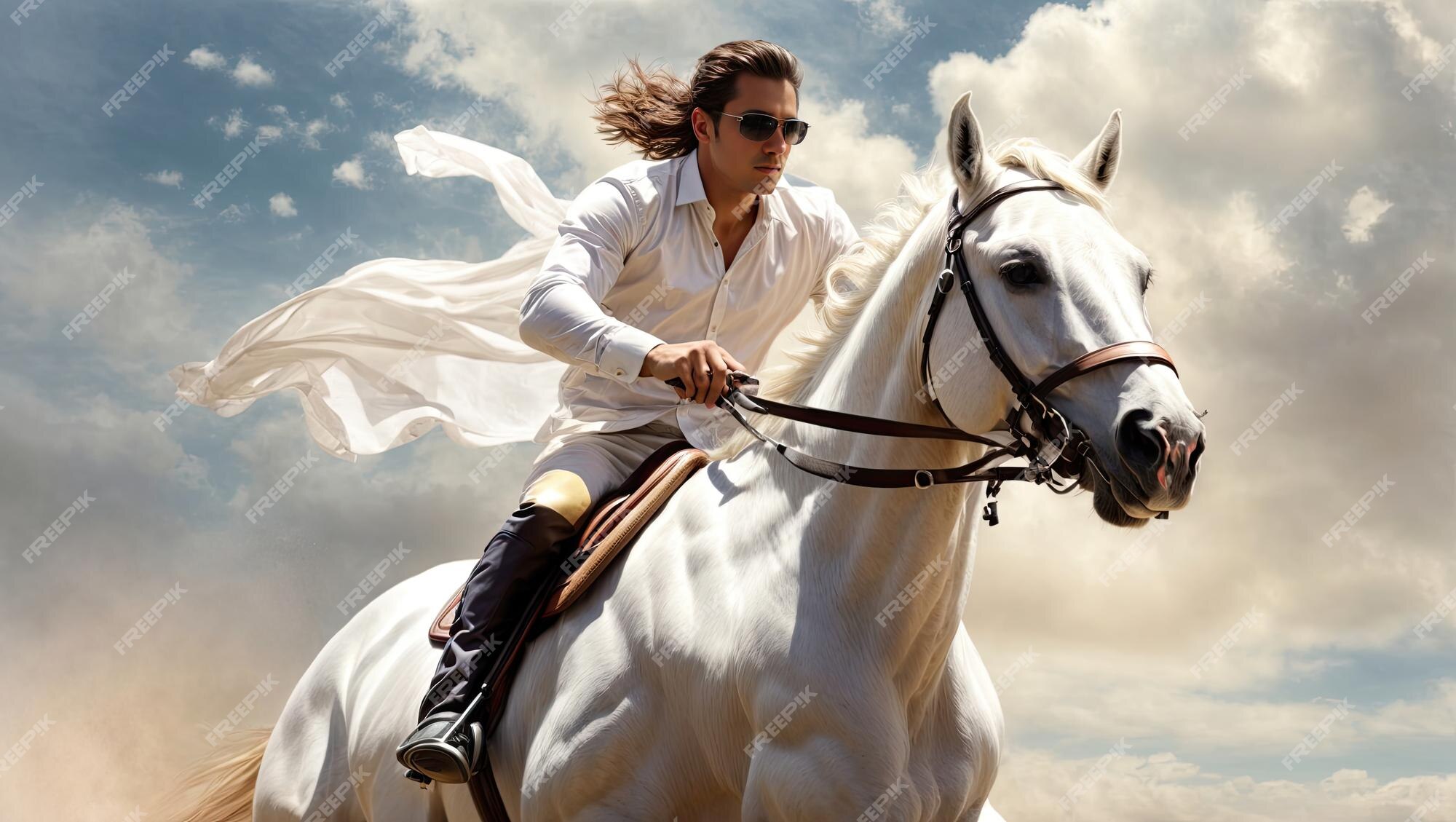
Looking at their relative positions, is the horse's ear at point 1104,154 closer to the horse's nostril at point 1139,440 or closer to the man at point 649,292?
the horse's nostril at point 1139,440

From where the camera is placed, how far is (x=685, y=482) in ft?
12.4

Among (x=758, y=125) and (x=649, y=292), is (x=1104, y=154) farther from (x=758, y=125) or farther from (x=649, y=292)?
(x=649, y=292)

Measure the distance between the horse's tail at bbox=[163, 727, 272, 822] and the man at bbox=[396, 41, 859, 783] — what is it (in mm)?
2450

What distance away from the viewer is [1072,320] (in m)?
2.67

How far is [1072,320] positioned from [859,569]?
86 centimetres

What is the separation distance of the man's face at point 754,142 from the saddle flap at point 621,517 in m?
1.00

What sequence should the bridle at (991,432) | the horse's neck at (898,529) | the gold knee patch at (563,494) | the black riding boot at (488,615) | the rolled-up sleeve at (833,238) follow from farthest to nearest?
1. the rolled-up sleeve at (833,238)
2. the gold knee patch at (563,494)
3. the black riding boot at (488,615)
4. the horse's neck at (898,529)
5. the bridle at (991,432)

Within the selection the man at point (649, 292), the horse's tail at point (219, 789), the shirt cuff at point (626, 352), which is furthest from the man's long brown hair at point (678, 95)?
the horse's tail at point (219, 789)

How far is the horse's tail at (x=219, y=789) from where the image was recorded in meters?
5.59

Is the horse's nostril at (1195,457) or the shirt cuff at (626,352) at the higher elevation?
the shirt cuff at (626,352)

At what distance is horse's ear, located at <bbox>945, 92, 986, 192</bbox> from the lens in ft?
9.95

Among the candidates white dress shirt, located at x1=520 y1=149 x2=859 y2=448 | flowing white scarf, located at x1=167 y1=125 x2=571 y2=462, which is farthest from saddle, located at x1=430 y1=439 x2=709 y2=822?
flowing white scarf, located at x1=167 y1=125 x2=571 y2=462

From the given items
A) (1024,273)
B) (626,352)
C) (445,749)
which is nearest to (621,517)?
(626,352)

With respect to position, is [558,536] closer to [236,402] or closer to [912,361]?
[912,361]
